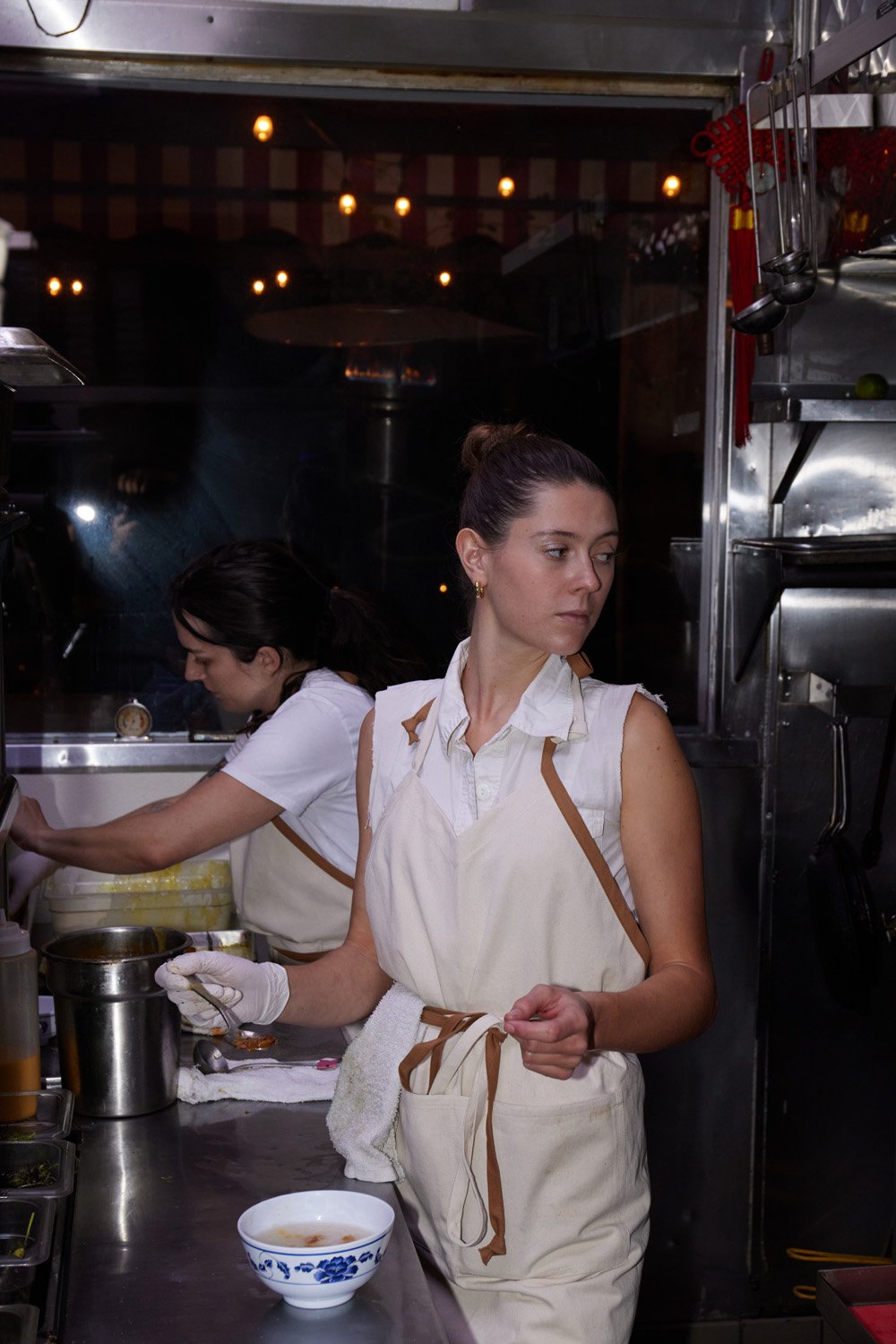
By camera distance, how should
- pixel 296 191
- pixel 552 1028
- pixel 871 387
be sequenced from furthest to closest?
1. pixel 296 191
2. pixel 871 387
3. pixel 552 1028

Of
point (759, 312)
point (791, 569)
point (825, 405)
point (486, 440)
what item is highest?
point (759, 312)

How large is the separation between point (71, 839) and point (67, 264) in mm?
1475

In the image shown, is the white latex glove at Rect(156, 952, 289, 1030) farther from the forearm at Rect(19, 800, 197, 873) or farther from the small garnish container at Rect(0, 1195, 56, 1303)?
the forearm at Rect(19, 800, 197, 873)

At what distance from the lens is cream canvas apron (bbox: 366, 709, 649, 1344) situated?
68.5 inches

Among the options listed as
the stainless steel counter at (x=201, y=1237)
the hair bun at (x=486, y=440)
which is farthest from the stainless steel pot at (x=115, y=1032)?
the hair bun at (x=486, y=440)

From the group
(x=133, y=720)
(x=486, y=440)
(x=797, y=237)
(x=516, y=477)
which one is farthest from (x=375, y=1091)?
(x=797, y=237)

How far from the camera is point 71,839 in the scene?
8.89 feet

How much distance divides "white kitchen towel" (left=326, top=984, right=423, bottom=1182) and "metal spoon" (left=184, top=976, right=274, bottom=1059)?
0.57 feet

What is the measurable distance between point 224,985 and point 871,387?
2.09 meters

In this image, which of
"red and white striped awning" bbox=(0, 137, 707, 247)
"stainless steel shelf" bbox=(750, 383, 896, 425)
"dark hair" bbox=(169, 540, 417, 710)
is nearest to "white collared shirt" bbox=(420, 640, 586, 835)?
"dark hair" bbox=(169, 540, 417, 710)

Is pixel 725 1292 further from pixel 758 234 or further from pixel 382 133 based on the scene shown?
pixel 382 133

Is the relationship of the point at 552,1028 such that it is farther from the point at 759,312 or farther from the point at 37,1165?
the point at 759,312

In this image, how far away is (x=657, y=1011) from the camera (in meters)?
1.67

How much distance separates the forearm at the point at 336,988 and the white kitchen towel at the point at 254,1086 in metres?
0.12
